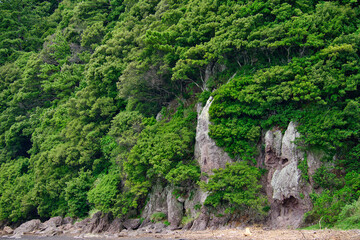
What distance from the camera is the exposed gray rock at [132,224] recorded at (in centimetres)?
2584

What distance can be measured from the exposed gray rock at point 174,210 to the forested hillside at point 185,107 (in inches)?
45.1

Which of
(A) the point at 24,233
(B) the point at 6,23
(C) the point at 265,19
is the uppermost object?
(B) the point at 6,23

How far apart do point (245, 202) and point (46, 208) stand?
73.2ft

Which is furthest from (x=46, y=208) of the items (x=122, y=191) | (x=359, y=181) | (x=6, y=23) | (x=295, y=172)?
(x=6, y=23)

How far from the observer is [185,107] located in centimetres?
2833

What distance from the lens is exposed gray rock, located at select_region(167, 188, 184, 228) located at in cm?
2348

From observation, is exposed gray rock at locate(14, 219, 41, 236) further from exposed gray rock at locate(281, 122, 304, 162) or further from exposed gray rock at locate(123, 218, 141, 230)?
exposed gray rock at locate(281, 122, 304, 162)

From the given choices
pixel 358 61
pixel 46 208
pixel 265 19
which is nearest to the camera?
pixel 358 61

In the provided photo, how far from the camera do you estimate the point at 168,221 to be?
24047 millimetres

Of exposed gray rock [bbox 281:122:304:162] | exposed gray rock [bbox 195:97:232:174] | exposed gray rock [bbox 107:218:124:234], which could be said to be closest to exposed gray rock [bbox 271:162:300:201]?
exposed gray rock [bbox 281:122:304:162]

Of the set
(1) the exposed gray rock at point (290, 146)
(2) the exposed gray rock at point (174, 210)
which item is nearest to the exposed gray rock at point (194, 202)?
(2) the exposed gray rock at point (174, 210)

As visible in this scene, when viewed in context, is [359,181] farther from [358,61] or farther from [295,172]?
[358,61]

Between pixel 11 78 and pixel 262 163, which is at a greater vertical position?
pixel 11 78

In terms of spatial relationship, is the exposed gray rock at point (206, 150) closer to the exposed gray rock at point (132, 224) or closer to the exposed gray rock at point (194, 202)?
the exposed gray rock at point (194, 202)
